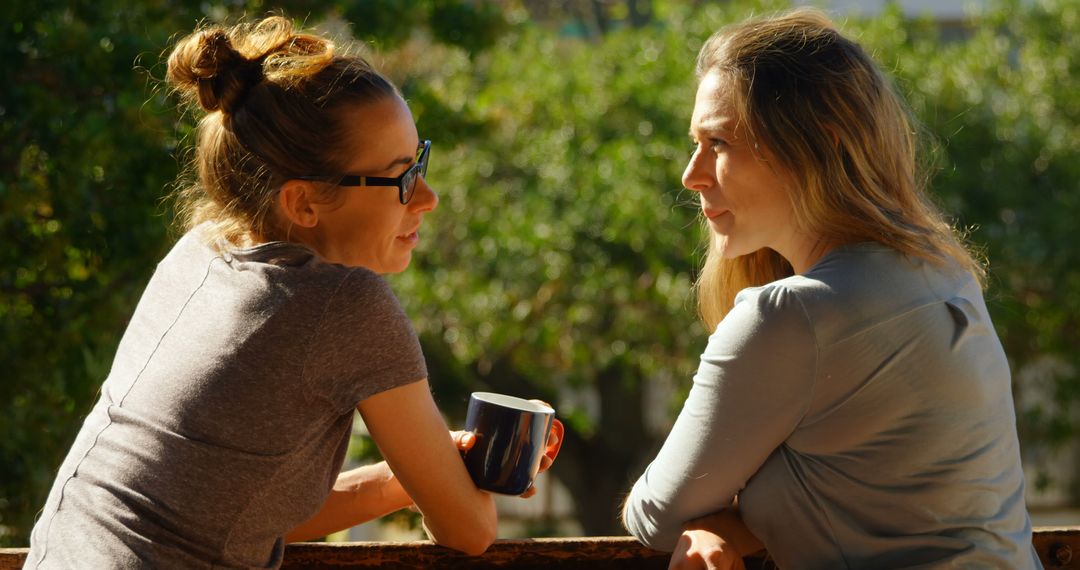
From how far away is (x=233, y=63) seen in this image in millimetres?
1708

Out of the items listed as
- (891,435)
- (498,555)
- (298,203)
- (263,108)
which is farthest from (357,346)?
(891,435)

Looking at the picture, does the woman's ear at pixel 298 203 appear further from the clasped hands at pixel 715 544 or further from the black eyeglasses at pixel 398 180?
the clasped hands at pixel 715 544

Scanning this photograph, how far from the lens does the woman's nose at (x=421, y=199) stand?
5.92 feet

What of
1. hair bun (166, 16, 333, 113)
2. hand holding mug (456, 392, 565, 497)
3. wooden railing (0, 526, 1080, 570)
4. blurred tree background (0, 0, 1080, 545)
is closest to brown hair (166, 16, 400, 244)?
hair bun (166, 16, 333, 113)

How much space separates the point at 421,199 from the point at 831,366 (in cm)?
68

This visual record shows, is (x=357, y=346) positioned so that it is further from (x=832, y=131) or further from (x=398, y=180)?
(x=832, y=131)

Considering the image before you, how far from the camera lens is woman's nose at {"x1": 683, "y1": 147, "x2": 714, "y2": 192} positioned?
173 cm

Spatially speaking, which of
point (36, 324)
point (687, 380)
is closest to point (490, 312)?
point (687, 380)

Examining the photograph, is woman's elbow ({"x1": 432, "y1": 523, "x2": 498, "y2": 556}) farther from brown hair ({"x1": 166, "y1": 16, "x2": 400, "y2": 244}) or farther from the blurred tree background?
the blurred tree background

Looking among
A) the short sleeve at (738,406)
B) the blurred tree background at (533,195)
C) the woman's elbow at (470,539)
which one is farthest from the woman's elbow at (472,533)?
the blurred tree background at (533,195)

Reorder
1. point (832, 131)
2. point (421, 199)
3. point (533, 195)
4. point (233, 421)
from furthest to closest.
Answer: point (533, 195) < point (421, 199) < point (832, 131) < point (233, 421)

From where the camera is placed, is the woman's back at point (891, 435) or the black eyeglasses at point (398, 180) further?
the black eyeglasses at point (398, 180)

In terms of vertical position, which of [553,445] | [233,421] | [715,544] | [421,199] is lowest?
[553,445]

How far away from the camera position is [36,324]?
326cm
